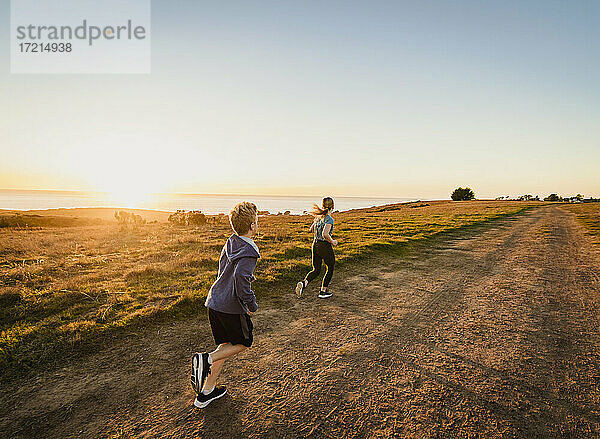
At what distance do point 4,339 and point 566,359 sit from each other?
30.5 ft

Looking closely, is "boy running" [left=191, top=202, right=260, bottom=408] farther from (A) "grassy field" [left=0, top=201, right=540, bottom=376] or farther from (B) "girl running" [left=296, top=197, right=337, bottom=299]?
(B) "girl running" [left=296, top=197, right=337, bottom=299]

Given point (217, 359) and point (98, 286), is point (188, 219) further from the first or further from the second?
point (217, 359)

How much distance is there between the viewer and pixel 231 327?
386cm

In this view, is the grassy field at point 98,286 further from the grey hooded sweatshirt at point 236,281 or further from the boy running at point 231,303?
the grey hooded sweatshirt at point 236,281

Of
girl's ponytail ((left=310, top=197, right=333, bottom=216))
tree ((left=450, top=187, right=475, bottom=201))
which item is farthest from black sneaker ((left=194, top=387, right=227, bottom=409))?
tree ((left=450, top=187, right=475, bottom=201))

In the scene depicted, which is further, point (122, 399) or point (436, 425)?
point (122, 399)

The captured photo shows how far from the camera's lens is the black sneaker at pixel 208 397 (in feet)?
12.5

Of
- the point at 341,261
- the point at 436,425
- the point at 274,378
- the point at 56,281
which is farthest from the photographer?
the point at 341,261

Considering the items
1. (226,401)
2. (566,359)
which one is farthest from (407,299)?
(226,401)

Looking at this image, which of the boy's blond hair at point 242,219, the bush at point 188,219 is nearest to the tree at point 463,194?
the bush at point 188,219

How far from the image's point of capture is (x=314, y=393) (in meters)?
4.07

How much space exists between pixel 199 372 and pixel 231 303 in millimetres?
861

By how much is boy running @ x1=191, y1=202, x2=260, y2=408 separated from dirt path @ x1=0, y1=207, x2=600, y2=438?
389 mm

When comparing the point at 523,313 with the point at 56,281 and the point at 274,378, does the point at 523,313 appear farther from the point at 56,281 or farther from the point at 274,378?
the point at 56,281
